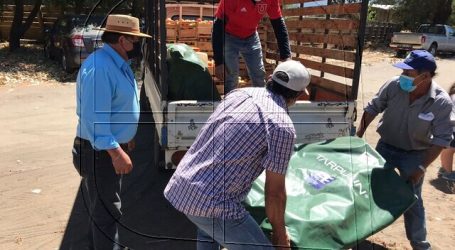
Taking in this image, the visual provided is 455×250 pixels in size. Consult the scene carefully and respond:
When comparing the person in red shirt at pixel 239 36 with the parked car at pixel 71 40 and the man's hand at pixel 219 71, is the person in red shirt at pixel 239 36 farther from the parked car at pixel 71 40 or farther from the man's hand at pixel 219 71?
the parked car at pixel 71 40

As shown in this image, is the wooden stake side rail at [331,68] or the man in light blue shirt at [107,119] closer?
the man in light blue shirt at [107,119]

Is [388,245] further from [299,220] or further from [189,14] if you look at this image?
[189,14]

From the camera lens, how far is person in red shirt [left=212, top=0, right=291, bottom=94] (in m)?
4.38

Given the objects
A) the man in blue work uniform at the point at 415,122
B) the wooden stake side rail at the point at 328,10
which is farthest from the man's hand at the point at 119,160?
the wooden stake side rail at the point at 328,10

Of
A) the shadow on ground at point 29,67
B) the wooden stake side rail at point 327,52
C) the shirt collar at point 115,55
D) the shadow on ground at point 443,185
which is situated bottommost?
the shadow on ground at point 443,185

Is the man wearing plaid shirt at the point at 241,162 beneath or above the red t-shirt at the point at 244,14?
beneath

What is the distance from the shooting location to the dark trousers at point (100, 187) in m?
3.00

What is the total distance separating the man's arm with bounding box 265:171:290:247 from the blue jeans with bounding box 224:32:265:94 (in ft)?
8.17

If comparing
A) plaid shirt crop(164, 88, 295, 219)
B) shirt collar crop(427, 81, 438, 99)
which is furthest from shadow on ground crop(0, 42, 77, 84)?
plaid shirt crop(164, 88, 295, 219)

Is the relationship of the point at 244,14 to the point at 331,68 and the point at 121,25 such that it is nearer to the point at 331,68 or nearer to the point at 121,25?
the point at 331,68

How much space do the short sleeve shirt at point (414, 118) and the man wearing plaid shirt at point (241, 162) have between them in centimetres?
148

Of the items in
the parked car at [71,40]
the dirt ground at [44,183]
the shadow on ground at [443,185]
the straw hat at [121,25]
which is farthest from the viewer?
the parked car at [71,40]

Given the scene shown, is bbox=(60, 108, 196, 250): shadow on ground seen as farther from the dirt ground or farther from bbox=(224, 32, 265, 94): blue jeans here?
bbox=(224, 32, 265, 94): blue jeans

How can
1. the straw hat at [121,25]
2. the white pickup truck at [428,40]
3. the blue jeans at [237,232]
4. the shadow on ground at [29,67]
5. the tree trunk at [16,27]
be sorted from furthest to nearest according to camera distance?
the white pickup truck at [428,40], the tree trunk at [16,27], the shadow on ground at [29,67], the straw hat at [121,25], the blue jeans at [237,232]
